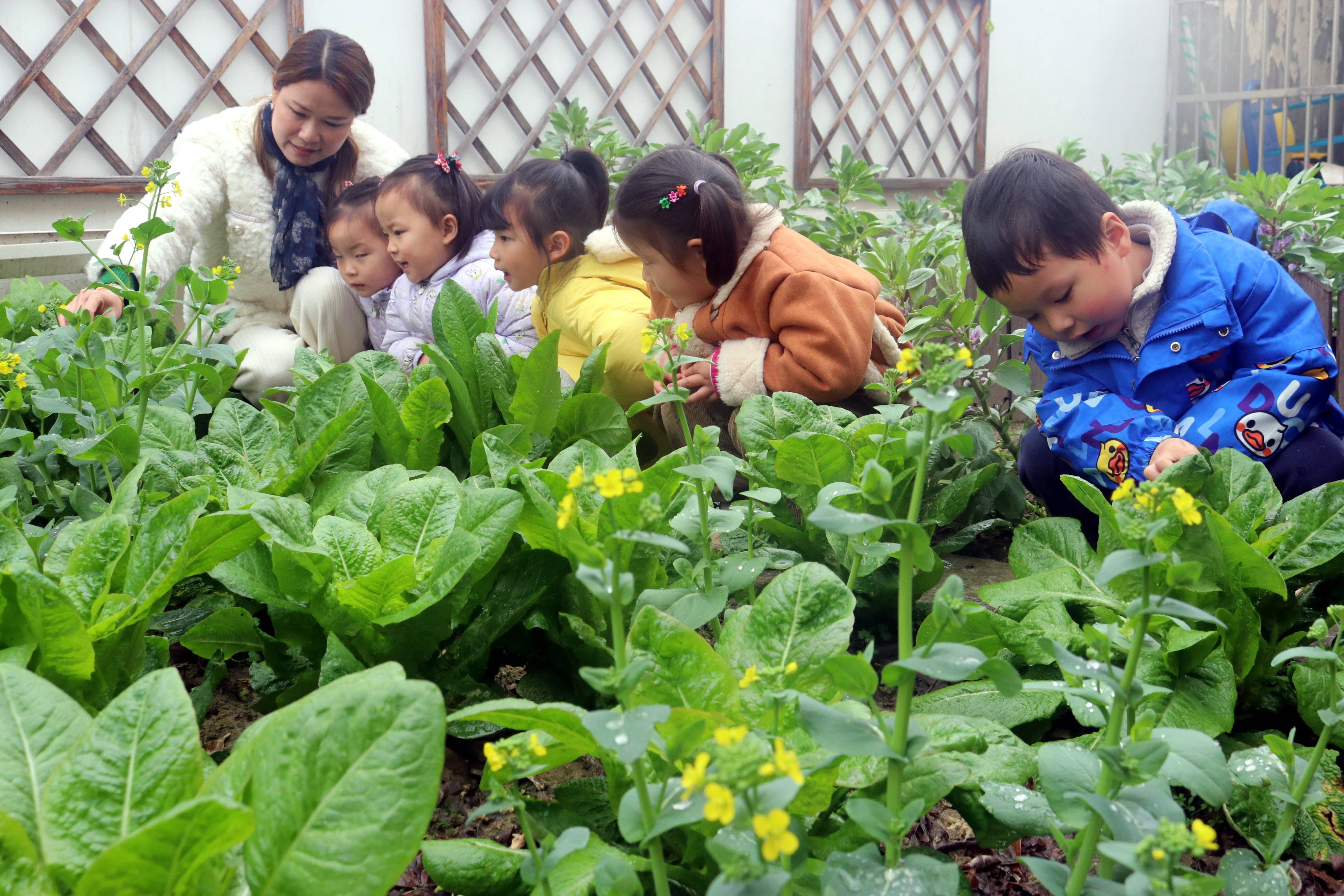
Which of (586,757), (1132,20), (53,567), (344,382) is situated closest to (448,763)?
(586,757)

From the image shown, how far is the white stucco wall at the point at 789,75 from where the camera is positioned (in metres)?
3.87

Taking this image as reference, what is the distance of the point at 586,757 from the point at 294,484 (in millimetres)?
462

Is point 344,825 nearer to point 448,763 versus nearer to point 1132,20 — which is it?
point 448,763

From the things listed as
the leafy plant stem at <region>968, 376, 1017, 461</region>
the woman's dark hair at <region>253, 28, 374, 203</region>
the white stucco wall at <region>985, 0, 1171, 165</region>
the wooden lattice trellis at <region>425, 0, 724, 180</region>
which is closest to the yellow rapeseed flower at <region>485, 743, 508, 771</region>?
the leafy plant stem at <region>968, 376, 1017, 461</region>

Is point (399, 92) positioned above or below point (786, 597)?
above

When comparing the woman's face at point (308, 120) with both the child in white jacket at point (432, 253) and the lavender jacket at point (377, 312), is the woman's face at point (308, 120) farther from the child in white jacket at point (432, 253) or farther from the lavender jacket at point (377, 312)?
the lavender jacket at point (377, 312)

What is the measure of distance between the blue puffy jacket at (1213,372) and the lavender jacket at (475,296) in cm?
116

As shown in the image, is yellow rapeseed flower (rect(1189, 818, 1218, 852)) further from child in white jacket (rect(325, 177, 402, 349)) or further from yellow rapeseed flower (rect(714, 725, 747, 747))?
child in white jacket (rect(325, 177, 402, 349))

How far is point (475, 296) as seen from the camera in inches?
86.5

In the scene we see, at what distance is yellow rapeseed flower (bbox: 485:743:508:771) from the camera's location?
55cm

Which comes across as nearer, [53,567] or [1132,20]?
[53,567]

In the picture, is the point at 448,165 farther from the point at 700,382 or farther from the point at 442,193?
the point at 700,382

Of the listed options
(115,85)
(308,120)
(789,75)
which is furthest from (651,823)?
(789,75)

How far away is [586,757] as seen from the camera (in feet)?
3.28
